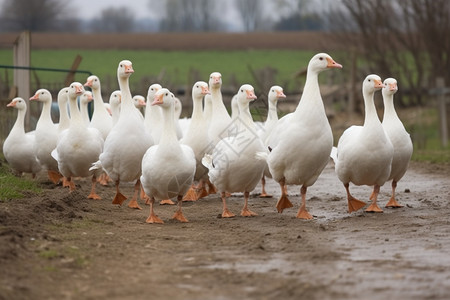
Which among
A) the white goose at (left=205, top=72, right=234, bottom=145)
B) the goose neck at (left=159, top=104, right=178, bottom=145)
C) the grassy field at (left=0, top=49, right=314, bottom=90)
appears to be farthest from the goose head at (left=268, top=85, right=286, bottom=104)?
the grassy field at (left=0, top=49, right=314, bottom=90)

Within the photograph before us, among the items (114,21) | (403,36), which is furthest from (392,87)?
(114,21)

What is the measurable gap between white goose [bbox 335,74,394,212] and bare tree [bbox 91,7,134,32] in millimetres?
108297

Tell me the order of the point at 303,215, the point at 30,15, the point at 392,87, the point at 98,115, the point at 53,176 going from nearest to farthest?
the point at 303,215
the point at 392,87
the point at 53,176
the point at 98,115
the point at 30,15

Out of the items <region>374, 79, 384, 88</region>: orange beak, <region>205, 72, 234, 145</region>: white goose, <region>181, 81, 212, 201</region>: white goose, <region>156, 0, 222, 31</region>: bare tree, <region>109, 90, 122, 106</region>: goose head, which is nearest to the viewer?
<region>374, 79, 384, 88</region>: orange beak

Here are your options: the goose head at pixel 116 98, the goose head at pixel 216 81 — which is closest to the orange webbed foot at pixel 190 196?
the goose head at pixel 216 81

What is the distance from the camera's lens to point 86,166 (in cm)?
1306

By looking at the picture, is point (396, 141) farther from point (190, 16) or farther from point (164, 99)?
point (190, 16)

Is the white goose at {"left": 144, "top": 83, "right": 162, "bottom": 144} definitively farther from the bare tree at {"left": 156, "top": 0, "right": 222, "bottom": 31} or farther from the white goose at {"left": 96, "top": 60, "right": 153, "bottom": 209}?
the bare tree at {"left": 156, "top": 0, "right": 222, "bottom": 31}

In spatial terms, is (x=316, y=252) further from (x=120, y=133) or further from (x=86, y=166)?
(x=86, y=166)

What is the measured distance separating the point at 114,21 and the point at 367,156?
12149cm

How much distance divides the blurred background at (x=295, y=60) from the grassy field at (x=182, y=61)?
0.07 meters

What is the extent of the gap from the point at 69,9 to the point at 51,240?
88563 mm

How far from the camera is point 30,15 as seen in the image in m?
83.4

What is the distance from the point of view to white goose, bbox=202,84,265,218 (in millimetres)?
11094
